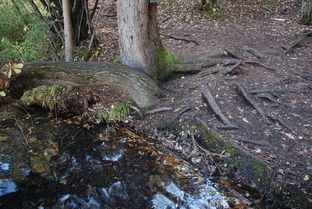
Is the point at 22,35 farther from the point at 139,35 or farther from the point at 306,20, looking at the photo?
the point at 306,20

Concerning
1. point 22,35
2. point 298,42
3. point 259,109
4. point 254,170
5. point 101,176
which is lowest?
point 101,176

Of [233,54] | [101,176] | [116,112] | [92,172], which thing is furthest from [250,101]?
[92,172]

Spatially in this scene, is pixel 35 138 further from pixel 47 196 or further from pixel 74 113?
pixel 47 196

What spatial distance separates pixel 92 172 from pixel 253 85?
394cm

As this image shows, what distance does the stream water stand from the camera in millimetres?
4324

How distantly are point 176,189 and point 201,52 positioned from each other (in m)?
3.99

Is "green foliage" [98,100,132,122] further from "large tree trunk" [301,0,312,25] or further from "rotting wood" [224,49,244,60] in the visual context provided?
"large tree trunk" [301,0,312,25]

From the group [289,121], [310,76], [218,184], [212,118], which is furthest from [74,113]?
[310,76]

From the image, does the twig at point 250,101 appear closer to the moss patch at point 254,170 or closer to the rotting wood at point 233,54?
the moss patch at point 254,170

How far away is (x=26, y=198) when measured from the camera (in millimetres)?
4383

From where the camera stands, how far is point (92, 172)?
495cm

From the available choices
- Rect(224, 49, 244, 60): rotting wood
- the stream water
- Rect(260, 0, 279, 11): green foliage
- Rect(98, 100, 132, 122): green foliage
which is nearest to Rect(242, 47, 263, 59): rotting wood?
Rect(224, 49, 244, 60): rotting wood

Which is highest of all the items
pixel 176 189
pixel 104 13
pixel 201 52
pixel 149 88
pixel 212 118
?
pixel 104 13

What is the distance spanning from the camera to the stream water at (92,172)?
4324mm
